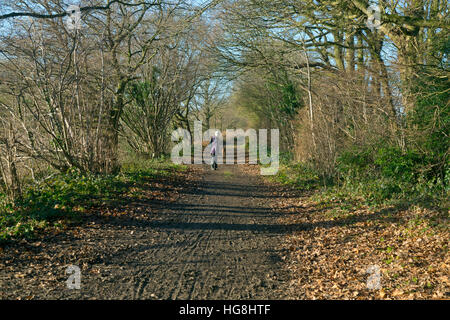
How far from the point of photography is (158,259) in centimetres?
570

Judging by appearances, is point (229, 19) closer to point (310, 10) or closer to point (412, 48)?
point (310, 10)

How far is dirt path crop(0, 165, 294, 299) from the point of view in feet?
14.9

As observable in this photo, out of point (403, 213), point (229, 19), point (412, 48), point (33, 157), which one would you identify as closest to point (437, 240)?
point (403, 213)

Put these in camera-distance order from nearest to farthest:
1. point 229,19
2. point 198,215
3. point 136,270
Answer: point 136,270
point 198,215
point 229,19

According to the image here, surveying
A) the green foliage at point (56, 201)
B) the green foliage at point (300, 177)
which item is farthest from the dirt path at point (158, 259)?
the green foliage at point (300, 177)

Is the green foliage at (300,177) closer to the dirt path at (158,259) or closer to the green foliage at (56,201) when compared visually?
the dirt path at (158,259)

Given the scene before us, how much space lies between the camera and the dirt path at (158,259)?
4.55m

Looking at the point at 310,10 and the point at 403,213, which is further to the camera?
the point at 310,10

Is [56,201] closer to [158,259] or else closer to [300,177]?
[158,259]

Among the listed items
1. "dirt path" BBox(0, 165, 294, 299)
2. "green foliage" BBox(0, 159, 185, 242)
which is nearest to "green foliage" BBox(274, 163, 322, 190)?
"dirt path" BBox(0, 165, 294, 299)

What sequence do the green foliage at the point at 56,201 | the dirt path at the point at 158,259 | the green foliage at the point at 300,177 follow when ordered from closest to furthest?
the dirt path at the point at 158,259 < the green foliage at the point at 56,201 < the green foliage at the point at 300,177

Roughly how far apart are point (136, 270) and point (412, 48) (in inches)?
354
